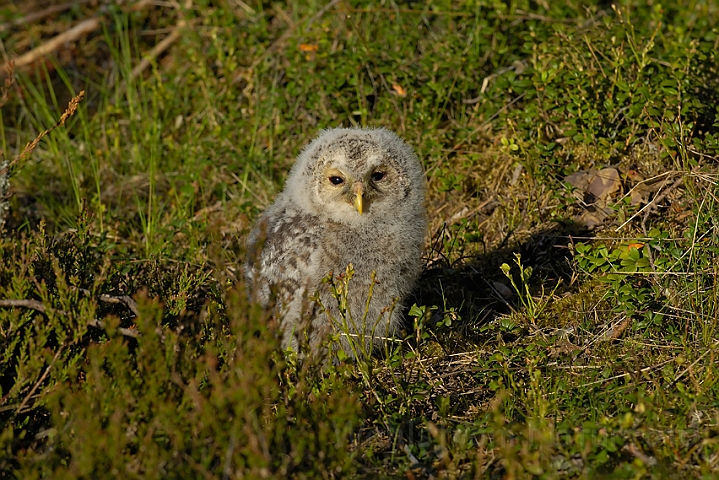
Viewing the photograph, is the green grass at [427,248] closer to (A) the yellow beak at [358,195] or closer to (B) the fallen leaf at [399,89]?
(B) the fallen leaf at [399,89]

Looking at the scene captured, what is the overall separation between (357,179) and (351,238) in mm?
298

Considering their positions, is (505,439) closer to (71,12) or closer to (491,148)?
(491,148)

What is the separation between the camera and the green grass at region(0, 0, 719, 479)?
3215mm

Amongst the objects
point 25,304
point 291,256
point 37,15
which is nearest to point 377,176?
point 291,256

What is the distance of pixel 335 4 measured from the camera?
672cm

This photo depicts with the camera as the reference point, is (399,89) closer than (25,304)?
No

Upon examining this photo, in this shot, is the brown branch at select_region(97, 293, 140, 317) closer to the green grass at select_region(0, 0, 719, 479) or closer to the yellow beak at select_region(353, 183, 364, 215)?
the green grass at select_region(0, 0, 719, 479)

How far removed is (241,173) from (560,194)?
2.36 metres

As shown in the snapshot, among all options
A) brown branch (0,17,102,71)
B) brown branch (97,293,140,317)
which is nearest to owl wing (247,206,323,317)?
brown branch (97,293,140,317)

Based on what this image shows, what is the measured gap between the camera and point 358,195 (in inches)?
162

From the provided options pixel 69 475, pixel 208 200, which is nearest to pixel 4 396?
pixel 69 475

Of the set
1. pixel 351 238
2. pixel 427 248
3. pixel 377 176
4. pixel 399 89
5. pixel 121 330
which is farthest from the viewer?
pixel 399 89

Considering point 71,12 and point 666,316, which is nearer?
point 666,316

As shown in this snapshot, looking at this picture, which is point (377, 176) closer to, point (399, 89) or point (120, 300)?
point (120, 300)
